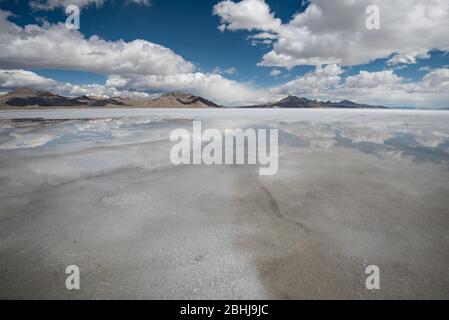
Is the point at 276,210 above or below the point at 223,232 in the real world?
above

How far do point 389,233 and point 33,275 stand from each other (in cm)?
556

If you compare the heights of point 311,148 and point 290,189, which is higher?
point 311,148

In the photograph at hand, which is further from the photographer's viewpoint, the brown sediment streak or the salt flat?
the brown sediment streak

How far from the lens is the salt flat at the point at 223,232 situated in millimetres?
3182

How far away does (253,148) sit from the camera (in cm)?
1187

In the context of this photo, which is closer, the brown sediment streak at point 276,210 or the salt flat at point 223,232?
the salt flat at point 223,232

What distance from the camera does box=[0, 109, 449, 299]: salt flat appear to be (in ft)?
10.4

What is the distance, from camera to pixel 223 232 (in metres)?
4.40
